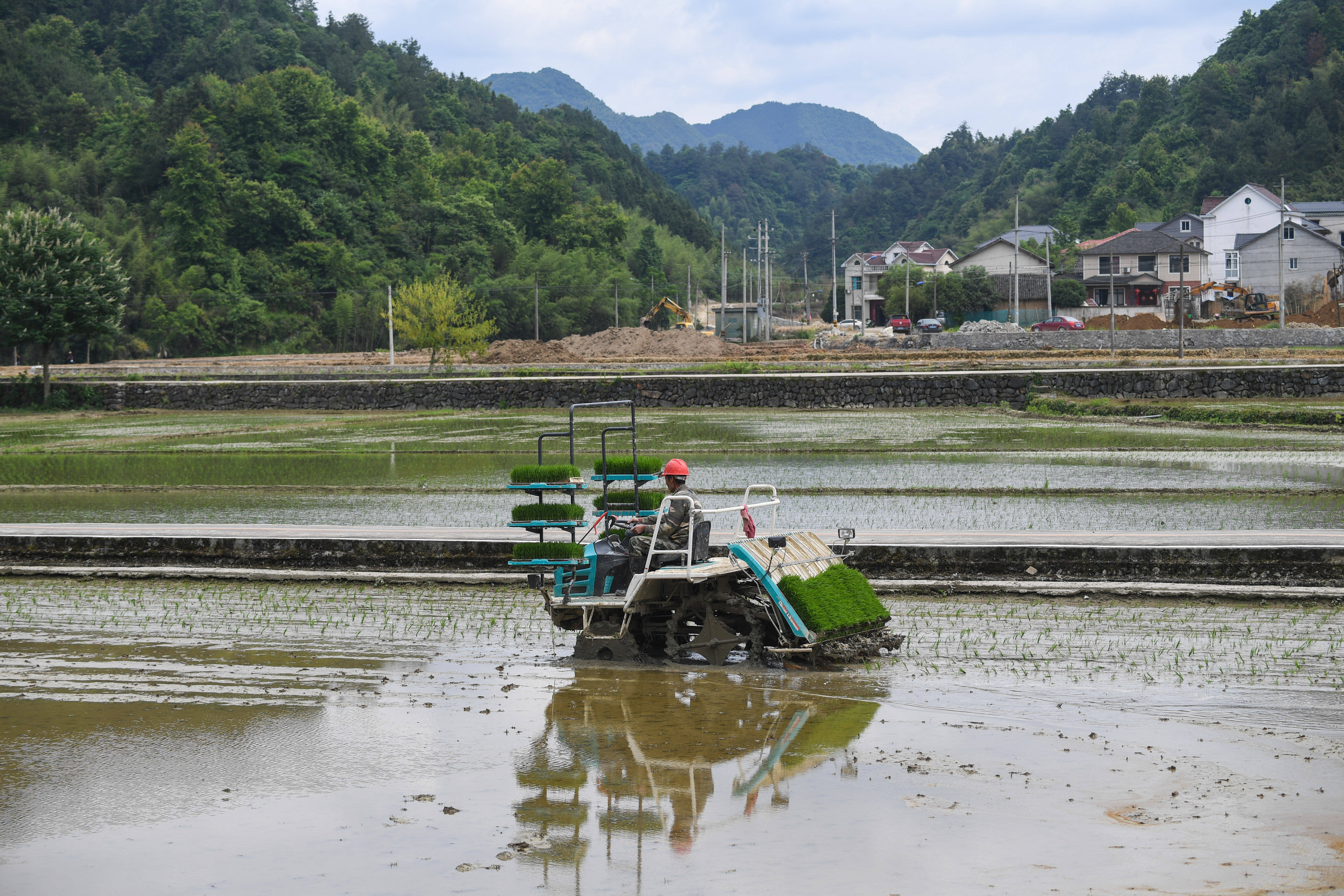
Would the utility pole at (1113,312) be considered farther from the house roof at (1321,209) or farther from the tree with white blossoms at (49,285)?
the tree with white blossoms at (49,285)

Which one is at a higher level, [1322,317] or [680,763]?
[1322,317]

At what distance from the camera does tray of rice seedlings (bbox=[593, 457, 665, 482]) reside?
33.7ft

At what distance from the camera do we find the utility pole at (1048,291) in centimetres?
8006

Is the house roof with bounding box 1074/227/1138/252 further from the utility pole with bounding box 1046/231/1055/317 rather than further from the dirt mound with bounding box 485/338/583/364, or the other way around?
the dirt mound with bounding box 485/338/583/364

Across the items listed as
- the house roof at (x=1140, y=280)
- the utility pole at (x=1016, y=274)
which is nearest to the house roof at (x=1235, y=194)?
the house roof at (x=1140, y=280)

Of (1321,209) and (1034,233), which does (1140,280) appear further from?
(1034,233)

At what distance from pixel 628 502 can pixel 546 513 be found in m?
0.81

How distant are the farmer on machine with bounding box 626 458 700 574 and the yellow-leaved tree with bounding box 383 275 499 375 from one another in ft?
162

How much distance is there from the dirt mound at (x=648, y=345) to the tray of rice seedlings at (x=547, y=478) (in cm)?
5472

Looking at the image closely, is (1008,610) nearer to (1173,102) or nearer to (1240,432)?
(1240,432)

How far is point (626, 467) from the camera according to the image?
34.1ft

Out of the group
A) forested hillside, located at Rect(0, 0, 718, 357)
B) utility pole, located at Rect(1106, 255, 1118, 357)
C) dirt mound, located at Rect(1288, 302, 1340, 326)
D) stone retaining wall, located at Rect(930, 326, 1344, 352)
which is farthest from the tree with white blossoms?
dirt mound, located at Rect(1288, 302, 1340, 326)

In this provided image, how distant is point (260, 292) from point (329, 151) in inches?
839

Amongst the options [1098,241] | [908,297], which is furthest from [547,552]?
[1098,241]
